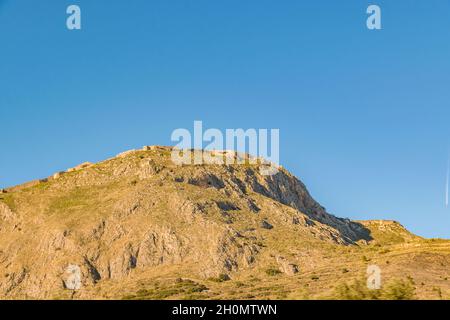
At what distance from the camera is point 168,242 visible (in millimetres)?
98812

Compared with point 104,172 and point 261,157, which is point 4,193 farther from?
point 261,157

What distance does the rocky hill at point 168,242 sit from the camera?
84.1 metres

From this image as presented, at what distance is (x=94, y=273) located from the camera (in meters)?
93.1

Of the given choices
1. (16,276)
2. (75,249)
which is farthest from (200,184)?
(16,276)

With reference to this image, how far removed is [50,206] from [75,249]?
19.2 meters

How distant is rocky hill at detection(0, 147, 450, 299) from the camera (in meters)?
84.1
